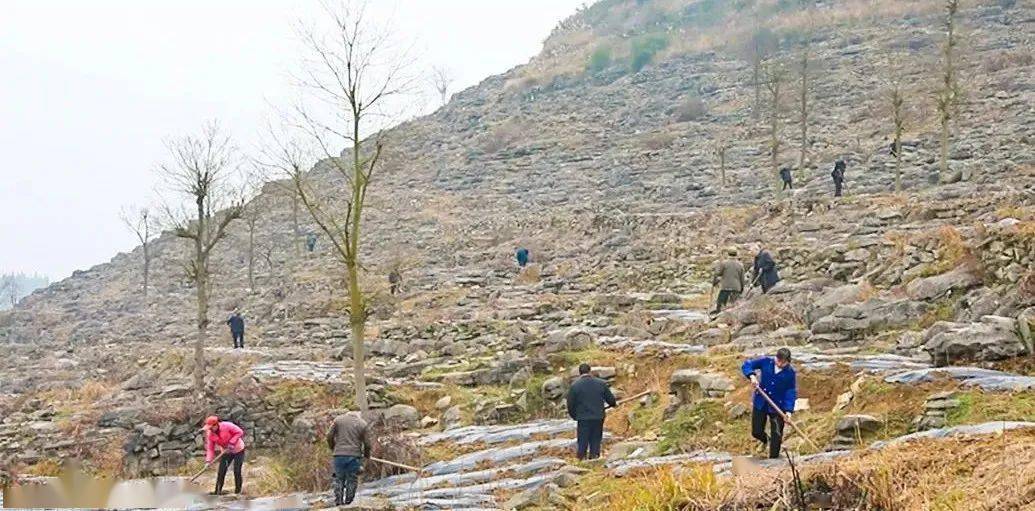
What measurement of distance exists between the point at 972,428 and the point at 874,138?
120 feet

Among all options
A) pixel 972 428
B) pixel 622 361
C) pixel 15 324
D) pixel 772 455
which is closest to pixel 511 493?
pixel 772 455

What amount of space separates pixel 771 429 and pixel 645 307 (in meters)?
12.8

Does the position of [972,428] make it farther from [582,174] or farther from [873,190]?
[582,174]

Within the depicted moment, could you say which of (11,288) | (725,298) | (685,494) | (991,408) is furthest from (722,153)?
(11,288)

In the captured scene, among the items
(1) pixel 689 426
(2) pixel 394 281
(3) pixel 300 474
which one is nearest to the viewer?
(1) pixel 689 426

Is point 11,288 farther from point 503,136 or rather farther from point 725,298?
point 725,298

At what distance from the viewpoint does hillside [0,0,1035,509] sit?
10750 millimetres

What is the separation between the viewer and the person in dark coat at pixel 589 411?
12.3m

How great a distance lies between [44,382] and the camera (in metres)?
27.5

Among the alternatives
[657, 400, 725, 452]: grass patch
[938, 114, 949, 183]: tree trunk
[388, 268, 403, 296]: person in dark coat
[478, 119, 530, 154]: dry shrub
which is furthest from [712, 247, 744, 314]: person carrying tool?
[478, 119, 530, 154]: dry shrub

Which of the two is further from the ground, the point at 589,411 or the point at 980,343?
the point at 980,343

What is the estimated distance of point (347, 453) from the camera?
11625 mm

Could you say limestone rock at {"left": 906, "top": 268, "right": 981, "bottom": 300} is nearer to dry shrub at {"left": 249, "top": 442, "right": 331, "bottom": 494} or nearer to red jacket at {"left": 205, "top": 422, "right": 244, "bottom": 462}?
dry shrub at {"left": 249, "top": 442, "right": 331, "bottom": 494}

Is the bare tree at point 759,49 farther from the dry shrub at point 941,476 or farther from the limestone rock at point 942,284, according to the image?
the dry shrub at point 941,476
